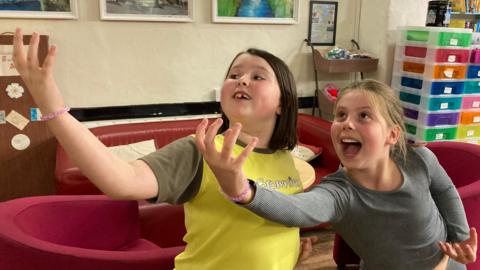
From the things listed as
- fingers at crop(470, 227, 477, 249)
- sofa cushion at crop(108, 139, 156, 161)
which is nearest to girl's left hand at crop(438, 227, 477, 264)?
fingers at crop(470, 227, 477, 249)

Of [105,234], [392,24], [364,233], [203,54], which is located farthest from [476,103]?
[105,234]

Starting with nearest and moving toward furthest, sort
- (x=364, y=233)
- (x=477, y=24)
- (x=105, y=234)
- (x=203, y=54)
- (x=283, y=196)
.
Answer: (x=283, y=196) → (x=364, y=233) → (x=105, y=234) → (x=203, y=54) → (x=477, y=24)

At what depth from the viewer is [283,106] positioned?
1.28 meters

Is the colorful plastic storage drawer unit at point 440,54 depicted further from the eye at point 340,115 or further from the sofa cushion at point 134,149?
the eye at point 340,115

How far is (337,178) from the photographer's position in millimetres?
1363

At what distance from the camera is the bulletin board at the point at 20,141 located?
112 inches

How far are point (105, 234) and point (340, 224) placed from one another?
1148 millimetres

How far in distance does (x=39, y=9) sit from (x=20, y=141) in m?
0.92

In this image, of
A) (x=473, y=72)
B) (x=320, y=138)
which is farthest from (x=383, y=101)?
(x=473, y=72)

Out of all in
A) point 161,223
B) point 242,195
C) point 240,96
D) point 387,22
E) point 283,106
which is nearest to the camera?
point 242,195

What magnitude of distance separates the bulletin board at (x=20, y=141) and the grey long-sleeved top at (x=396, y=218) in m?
2.26

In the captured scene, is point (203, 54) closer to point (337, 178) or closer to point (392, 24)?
point (392, 24)

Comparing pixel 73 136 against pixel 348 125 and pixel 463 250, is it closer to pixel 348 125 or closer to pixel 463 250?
pixel 348 125

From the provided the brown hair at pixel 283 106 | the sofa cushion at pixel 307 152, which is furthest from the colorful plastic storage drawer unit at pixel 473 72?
the brown hair at pixel 283 106
